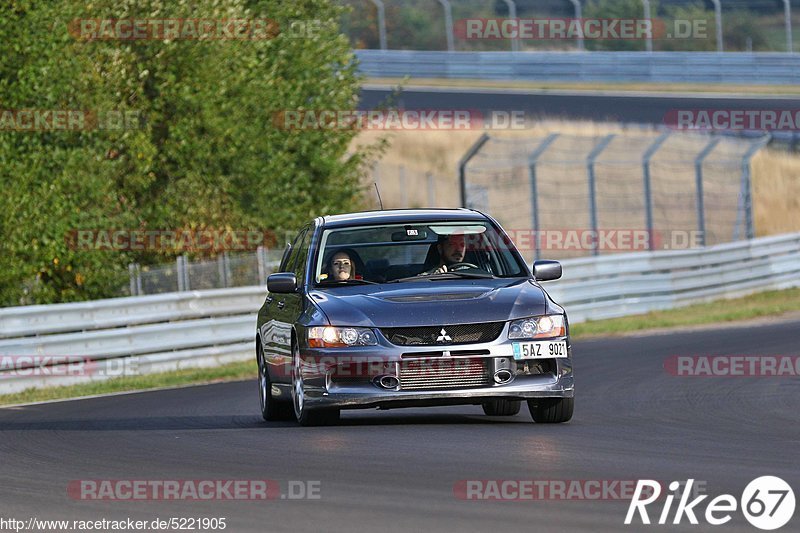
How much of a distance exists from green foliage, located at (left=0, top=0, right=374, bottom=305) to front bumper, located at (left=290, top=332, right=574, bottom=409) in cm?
1295

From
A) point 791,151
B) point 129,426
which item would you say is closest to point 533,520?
point 129,426

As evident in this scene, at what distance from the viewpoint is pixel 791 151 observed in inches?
1980

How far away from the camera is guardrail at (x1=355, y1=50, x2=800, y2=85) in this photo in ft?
157

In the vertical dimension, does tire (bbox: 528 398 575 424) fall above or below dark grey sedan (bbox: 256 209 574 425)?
below

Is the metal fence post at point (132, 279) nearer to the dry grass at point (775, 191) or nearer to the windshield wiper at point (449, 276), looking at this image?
the windshield wiper at point (449, 276)

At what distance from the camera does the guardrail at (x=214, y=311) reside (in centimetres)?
2011

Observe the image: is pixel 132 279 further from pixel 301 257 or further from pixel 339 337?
pixel 339 337

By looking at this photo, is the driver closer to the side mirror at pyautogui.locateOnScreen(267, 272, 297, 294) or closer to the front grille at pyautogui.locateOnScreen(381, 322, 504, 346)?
the side mirror at pyautogui.locateOnScreen(267, 272, 297, 294)

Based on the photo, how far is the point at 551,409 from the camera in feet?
38.3

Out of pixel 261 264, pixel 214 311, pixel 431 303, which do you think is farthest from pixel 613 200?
pixel 431 303

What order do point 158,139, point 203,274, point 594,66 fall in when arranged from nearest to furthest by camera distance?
point 203,274, point 158,139, point 594,66

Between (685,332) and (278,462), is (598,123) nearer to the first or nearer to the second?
(685,332)

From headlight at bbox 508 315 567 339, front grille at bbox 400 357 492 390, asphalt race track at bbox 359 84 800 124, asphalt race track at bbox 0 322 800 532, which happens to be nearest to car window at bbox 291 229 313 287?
asphalt race track at bbox 0 322 800 532

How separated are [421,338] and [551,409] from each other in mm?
1182
